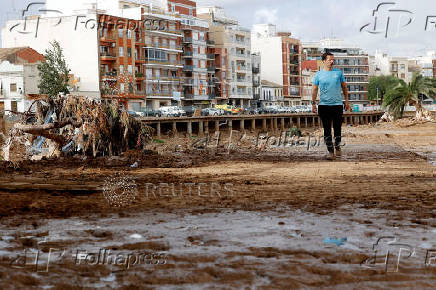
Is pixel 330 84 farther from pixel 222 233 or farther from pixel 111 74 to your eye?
pixel 111 74

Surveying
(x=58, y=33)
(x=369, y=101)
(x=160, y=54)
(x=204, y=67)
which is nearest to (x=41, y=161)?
(x=58, y=33)

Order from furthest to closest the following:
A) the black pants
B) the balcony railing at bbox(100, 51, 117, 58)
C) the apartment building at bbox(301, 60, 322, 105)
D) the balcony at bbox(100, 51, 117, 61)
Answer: the apartment building at bbox(301, 60, 322, 105), the balcony railing at bbox(100, 51, 117, 58), the balcony at bbox(100, 51, 117, 61), the black pants

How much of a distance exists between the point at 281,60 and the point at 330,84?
396 feet

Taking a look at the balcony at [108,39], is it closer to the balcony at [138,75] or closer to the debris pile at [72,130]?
the balcony at [138,75]

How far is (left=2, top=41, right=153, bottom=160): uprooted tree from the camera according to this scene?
15.8 meters

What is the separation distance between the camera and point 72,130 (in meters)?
17.1

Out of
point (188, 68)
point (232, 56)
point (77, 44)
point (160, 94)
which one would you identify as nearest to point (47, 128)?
point (77, 44)

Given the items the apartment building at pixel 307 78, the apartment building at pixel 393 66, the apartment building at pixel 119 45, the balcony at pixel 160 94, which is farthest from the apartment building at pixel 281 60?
the apartment building at pixel 393 66

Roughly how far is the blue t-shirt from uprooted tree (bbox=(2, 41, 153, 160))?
574 cm

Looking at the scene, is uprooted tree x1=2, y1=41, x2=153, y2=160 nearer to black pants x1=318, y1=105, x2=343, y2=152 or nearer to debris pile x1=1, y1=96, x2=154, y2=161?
debris pile x1=1, y1=96, x2=154, y2=161

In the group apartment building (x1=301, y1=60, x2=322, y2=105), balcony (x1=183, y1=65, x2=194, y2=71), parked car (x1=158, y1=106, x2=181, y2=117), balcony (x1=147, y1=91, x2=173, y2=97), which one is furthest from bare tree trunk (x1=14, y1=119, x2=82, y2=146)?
apartment building (x1=301, y1=60, x2=322, y2=105)

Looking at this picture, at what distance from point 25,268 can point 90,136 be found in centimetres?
1233

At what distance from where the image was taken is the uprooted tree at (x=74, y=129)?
52.0 ft

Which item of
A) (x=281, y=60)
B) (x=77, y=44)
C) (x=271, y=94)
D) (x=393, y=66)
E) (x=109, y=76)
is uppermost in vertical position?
(x=393, y=66)
